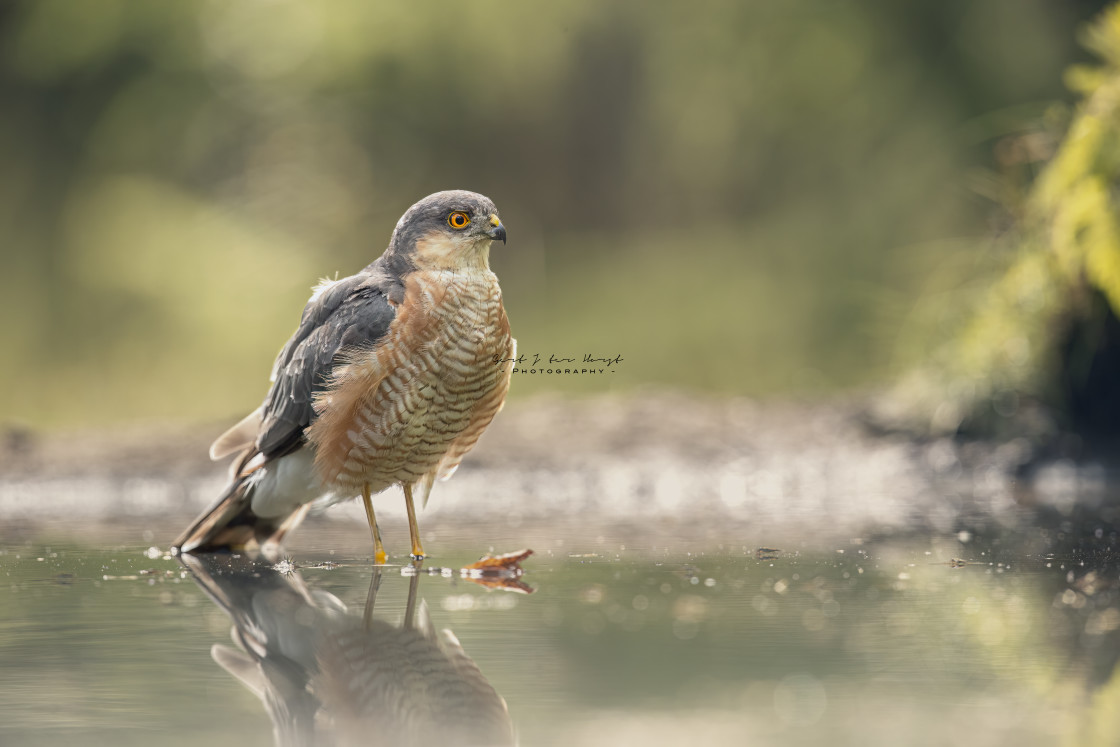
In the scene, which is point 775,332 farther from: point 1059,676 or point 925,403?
point 1059,676

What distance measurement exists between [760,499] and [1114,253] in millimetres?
1757

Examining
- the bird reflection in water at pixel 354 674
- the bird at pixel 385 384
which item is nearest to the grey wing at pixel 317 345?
the bird at pixel 385 384

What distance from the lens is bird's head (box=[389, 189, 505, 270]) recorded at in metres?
3.91

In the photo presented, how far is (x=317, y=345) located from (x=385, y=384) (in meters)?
0.34

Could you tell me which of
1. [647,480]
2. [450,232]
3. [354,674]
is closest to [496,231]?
[450,232]

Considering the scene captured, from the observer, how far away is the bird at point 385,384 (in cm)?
378

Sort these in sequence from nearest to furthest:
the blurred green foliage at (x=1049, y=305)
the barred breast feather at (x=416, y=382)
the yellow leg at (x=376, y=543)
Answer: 1. the yellow leg at (x=376, y=543)
2. the barred breast feather at (x=416, y=382)
3. the blurred green foliage at (x=1049, y=305)

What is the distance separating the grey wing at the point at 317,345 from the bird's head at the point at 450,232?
0.55 feet

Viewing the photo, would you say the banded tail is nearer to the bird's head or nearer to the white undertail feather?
the white undertail feather

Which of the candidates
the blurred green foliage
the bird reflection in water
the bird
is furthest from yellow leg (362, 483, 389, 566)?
the blurred green foliage

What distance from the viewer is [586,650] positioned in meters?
2.39

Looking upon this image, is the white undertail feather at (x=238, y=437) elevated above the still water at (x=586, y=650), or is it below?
above

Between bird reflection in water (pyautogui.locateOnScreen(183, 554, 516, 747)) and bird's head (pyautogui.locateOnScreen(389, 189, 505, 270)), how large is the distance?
1.17 meters

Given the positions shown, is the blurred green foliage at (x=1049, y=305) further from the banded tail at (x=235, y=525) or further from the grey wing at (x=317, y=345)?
the banded tail at (x=235, y=525)
